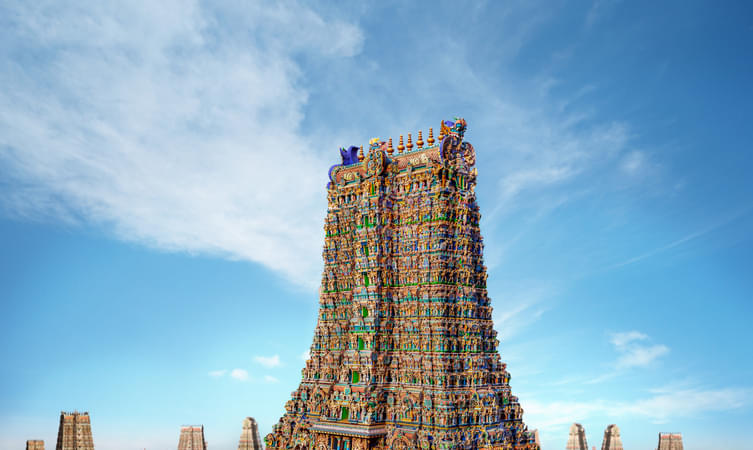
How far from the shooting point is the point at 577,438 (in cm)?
5606

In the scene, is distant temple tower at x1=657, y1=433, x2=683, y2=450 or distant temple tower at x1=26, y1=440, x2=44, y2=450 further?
distant temple tower at x1=657, y1=433, x2=683, y2=450

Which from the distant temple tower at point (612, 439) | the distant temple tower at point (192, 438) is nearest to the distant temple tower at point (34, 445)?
the distant temple tower at point (192, 438)

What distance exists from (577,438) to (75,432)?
138 ft

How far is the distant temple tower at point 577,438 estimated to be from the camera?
184 feet

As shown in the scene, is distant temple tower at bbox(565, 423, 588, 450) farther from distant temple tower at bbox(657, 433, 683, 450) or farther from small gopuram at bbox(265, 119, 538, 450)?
small gopuram at bbox(265, 119, 538, 450)

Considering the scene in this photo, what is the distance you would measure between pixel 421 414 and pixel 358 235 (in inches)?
427

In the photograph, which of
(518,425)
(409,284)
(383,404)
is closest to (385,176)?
(409,284)

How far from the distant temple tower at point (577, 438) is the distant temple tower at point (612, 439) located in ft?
5.43

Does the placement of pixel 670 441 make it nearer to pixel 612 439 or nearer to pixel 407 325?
pixel 612 439

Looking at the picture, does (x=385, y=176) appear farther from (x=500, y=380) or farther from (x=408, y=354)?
(x=500, y=380)

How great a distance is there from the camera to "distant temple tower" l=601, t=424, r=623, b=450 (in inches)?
2167

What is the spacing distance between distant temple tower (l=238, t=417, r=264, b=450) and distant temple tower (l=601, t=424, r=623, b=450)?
31.1 metres

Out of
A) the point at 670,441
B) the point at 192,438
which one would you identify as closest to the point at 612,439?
the point at 670,441

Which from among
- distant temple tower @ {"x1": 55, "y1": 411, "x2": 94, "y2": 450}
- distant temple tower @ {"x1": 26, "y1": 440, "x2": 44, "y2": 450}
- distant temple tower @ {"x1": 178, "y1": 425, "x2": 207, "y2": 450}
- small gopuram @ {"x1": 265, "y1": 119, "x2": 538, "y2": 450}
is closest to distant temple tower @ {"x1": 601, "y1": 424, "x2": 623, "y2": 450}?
small gopuram @ {"x1": 265, "y1": 119, "x2": 538, "y2": 450}
